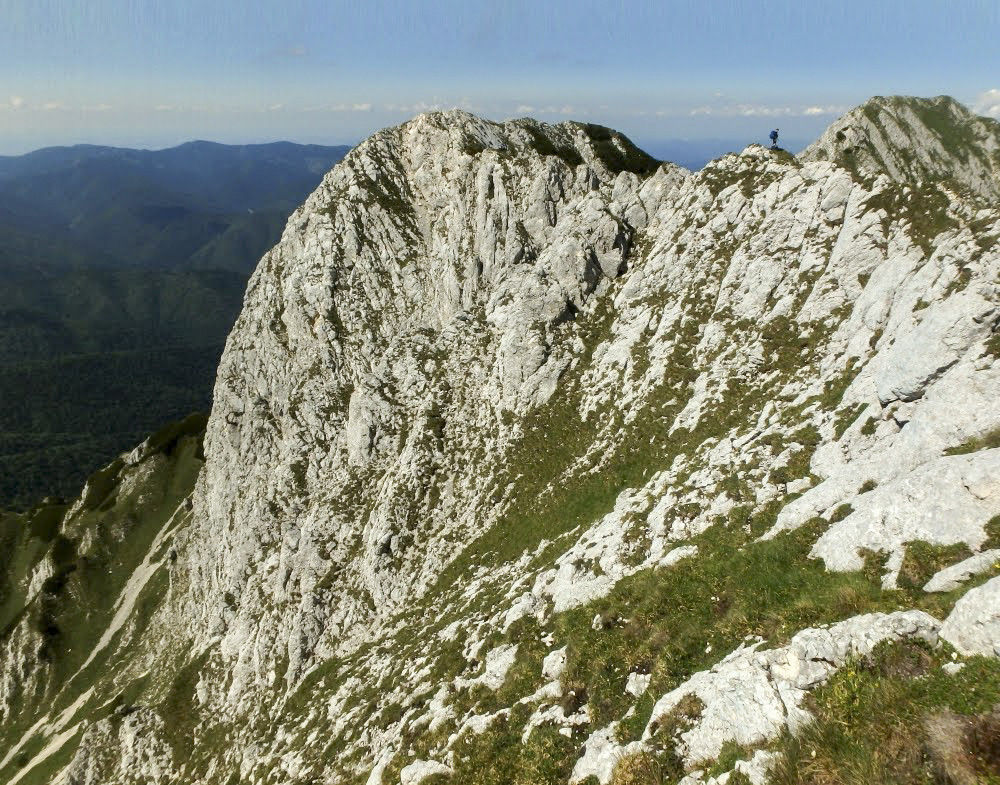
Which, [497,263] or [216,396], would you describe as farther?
[216,396]

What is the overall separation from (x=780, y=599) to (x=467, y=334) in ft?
162

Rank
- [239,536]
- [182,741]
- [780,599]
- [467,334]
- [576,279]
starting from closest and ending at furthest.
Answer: [780,599] < [182,741] < [576,279] < [467,334] < [239,536]

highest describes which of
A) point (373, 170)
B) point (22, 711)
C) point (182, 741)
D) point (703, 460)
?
point (373, 170)

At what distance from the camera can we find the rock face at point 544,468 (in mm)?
16219

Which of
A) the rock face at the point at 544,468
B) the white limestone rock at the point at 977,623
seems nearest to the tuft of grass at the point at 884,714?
the white limestone rock at the point at 977,623

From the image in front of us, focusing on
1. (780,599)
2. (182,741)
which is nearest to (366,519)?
(182,741)

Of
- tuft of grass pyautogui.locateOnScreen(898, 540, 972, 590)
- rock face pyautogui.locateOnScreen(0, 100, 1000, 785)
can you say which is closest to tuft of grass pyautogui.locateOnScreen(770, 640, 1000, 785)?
rock face pyautogui.locateOnScreen(0, 100, 1000, 785)

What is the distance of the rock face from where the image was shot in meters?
16.2

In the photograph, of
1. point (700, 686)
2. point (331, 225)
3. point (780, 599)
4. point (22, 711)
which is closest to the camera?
point (700, 686)

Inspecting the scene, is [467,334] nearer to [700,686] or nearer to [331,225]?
[331,225]

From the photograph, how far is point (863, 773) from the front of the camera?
8633mm

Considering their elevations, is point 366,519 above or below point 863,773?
below

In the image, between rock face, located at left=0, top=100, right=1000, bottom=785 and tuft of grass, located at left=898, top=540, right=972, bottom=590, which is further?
rock face, located at left=0, top=100, right=1000, bottom=785

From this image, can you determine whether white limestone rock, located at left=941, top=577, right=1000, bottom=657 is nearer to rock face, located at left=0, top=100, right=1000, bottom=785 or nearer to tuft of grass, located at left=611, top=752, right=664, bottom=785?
rock face, located at left=0, top=100, right=1000, bottom=785
